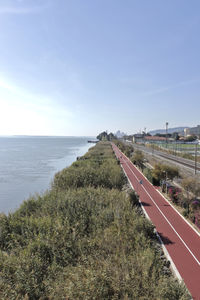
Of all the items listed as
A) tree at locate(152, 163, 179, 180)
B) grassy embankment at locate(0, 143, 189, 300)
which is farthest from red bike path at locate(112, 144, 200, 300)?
tree at locate(152, 163, 179, 180)

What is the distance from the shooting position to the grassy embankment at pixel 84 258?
8.14 meters

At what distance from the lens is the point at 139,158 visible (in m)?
51.0

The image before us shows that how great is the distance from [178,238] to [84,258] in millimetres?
10209

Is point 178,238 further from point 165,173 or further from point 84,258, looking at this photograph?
point 165,173

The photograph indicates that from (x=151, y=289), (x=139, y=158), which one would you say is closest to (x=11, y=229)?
(x=151, y=289)

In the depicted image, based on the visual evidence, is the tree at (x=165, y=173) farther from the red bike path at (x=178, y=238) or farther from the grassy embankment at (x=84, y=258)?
the grassy embankment at (x=84, y=258)

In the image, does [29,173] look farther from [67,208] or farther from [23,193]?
[67,208]

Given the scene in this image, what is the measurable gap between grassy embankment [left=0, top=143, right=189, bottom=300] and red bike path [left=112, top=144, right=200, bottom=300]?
1.43 meters

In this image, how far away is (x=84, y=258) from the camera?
30.9 ft

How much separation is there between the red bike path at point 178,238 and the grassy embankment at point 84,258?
1434 millimetres

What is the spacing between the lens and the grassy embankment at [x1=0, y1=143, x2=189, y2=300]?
8.14 meters

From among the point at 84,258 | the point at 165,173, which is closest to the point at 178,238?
the point at 84,258

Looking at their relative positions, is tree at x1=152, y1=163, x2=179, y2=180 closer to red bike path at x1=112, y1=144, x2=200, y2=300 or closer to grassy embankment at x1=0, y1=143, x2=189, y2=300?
red bike path at x1=112, y1=144, x2=200, y2=300

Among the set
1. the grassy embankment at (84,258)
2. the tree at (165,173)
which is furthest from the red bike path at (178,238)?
the tree at (165,173)
